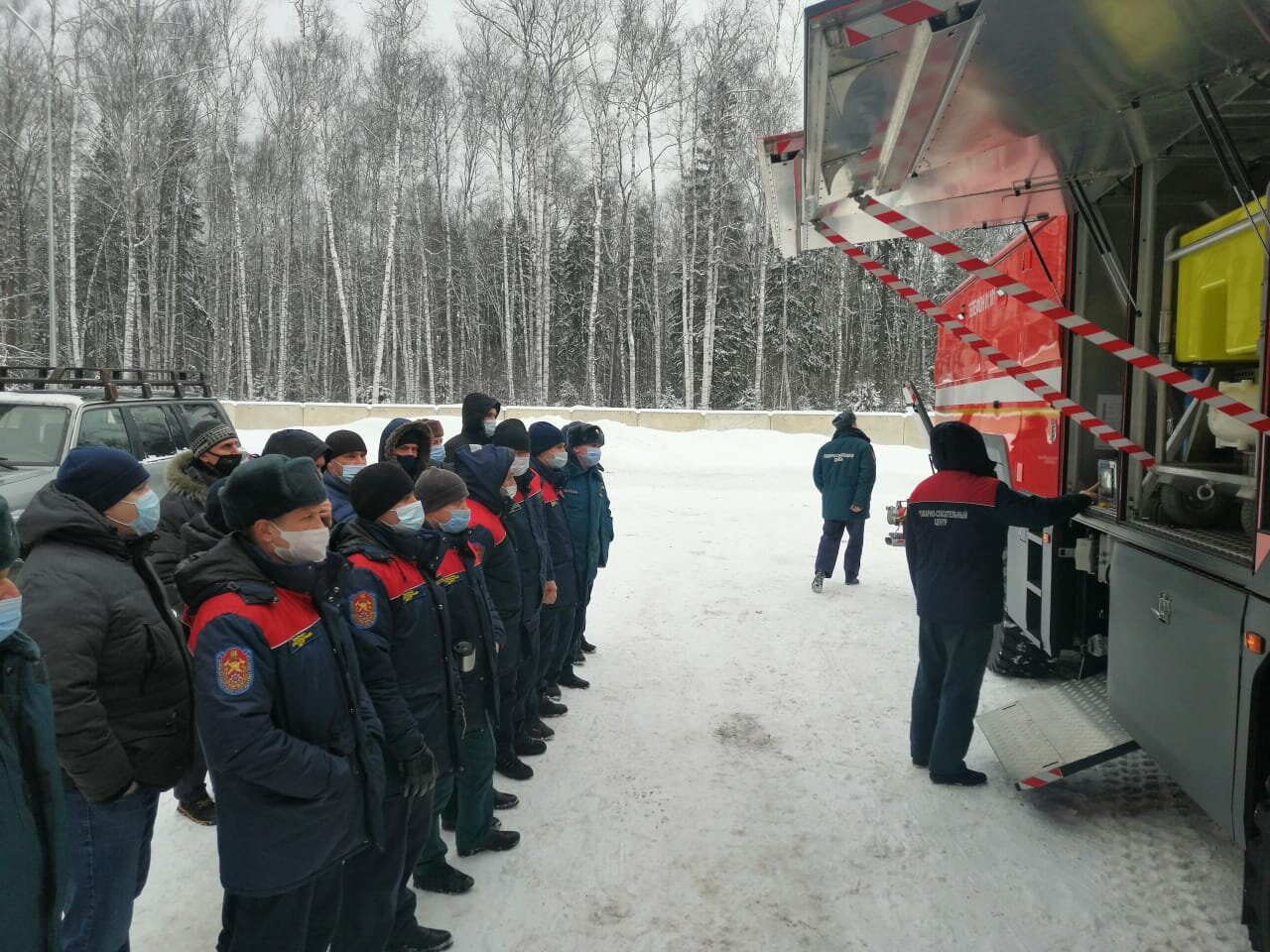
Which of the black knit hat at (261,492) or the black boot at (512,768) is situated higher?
the black knit hat at (261,492)

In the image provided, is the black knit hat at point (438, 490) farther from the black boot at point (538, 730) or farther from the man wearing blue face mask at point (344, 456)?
the black boot at point (538, 730)

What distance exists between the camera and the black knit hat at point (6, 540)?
1.80m

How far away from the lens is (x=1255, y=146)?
3785mm

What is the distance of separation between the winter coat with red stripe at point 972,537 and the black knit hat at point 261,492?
10.7 feet

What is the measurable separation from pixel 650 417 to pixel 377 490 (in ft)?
63.4

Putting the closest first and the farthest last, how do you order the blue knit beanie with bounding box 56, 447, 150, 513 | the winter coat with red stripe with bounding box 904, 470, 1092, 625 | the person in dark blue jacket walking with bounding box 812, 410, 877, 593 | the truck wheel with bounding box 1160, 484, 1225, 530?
the blue knit beanie with bounding box 56, 447, 150, 513
the truck wheel with bounding box 1160, 484, 1225, 530
the winter coat with red stripe with bounding box 904, 470, 1092, 625
the person in dark blue jacket walking with bounding box 812, 410, 877, 593

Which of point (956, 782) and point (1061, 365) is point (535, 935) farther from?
point (1061, 365)

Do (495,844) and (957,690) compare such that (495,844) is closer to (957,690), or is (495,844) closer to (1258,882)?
(957,690)

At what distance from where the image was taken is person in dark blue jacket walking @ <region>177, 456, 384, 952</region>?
2205 millimetres

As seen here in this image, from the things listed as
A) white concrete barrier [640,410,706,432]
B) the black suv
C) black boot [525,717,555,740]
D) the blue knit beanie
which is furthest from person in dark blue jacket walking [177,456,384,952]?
white concrete barrier [640,410,706,432]

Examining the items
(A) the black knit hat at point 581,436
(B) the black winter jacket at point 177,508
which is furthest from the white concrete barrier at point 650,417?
Answer: (B) the black winter jacket at point 177,508

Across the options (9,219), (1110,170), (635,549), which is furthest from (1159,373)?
(9,219)

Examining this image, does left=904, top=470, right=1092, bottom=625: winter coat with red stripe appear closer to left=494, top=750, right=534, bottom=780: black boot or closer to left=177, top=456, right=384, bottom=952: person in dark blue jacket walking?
left=494, top=750, right=534, bottom=780: black boot

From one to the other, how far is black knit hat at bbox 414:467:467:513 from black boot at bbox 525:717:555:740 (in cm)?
198
